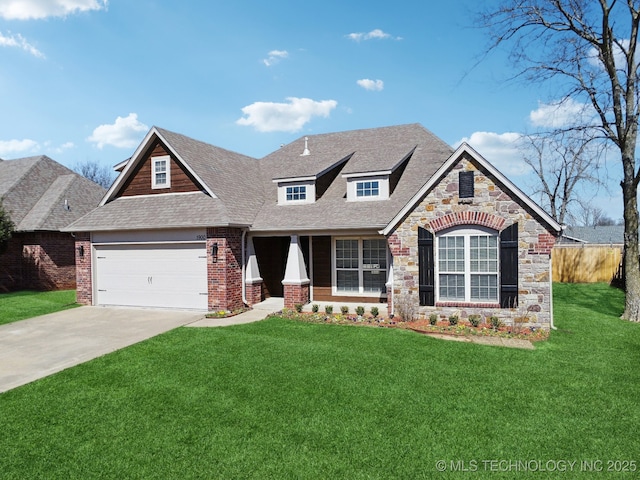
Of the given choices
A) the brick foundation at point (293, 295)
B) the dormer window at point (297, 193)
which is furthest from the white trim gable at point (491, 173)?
the dormer window at point (297, 193)

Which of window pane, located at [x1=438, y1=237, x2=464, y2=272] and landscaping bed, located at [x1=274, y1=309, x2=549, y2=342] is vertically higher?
window pane, located at [x1=438, y1=237, x2=464, y2=272]

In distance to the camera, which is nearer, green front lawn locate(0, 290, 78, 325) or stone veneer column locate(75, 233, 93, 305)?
green front lawn locate(0, 290, 78, 325)

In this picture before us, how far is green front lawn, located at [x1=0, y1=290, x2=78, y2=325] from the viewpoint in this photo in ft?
45.7

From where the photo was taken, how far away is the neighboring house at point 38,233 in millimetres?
20547

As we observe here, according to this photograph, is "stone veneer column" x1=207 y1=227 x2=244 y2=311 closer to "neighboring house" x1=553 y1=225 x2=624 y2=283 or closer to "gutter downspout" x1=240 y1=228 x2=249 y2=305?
"gutter downspout" x1=240 y1=228 x2=249 y2=305

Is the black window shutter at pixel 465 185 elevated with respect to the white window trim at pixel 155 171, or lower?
lower

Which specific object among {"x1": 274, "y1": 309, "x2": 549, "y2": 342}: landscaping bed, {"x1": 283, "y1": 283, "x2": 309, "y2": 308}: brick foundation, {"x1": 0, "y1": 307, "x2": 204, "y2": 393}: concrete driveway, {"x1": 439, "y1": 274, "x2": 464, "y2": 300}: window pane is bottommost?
{"x1": 0, "y1": 307, "x2": 204, "y2": 393}: concrete driveway

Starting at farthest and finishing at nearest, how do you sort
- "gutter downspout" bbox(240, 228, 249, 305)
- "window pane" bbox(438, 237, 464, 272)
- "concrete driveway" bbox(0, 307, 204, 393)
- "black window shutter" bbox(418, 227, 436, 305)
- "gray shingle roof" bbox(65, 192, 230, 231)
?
"gutter downspout" bbox(240, 228, 249, 305) < "gray shingle roof" bbox(65, 192, 230, 231) < "black window shutter" bbox(418, 227, 436, 305) < "window pane" bbox(438, 237, 464, 272) < "concrete driveway" bbox(0, 307, 204, 393)

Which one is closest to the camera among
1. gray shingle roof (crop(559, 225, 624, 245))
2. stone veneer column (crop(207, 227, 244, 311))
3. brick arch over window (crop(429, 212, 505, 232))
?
brick arch over window (crop(429, 212, 505, 232))

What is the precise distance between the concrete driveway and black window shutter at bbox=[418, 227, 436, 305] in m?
6.78

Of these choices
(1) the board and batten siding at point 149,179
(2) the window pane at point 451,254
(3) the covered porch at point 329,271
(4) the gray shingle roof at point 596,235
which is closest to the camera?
(2) the window pane at point 451,254

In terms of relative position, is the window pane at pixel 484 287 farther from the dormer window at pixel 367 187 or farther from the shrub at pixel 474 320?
the dormer window at pixel 367 187

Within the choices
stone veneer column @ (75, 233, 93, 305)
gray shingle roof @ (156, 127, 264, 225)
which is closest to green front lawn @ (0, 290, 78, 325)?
stone veneer column @ (75, 233, 93, 305)

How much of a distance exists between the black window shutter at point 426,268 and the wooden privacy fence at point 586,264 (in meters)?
15.6
